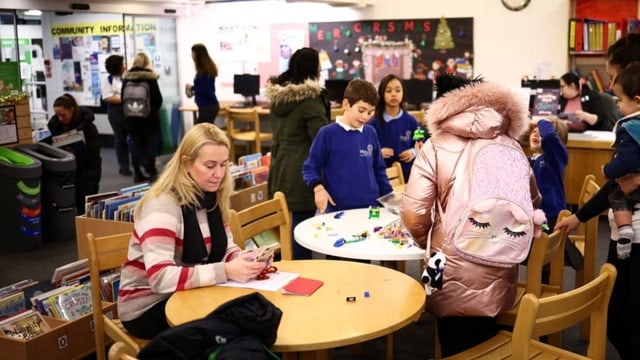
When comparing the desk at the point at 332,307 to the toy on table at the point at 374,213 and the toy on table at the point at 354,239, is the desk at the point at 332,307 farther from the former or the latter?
the toy on table at the point at 374,213

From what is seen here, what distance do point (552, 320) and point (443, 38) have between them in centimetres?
720

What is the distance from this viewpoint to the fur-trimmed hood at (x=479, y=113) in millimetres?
2463

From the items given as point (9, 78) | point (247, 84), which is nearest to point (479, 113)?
point (9, 78)

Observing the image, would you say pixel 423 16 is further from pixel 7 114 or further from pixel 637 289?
pixel 637 289

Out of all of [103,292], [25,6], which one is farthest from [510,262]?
[25,6]

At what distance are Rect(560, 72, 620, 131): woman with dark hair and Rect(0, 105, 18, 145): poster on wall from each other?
4984mm

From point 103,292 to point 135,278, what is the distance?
4.62 feet

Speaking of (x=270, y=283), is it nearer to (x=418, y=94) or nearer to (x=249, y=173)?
(x=249, y=173)

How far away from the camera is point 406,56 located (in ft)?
30.3

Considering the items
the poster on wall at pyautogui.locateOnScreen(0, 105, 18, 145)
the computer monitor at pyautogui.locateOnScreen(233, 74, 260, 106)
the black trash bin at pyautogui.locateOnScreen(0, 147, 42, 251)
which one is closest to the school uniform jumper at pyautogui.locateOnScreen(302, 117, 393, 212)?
the black trash bin at pyautogui.locateOnScreen(0, 147, 42, 251)

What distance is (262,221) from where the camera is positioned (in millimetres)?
3340

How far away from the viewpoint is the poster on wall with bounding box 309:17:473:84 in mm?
8875

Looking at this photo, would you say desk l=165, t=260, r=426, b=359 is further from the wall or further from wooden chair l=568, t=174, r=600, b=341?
the wall

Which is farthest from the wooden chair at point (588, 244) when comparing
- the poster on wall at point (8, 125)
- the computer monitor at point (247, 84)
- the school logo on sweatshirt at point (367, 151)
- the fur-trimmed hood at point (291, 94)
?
the computer monitor at point (247, 84)
